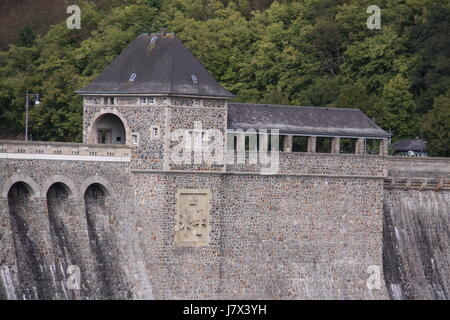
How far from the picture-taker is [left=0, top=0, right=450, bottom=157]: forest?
10494cm

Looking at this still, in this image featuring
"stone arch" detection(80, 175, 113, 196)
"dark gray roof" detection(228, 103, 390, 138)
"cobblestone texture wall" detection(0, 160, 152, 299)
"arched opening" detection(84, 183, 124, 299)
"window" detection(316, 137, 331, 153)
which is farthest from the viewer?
"window" detection(316, 137, 331, 153)

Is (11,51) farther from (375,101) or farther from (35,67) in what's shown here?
(375,101)

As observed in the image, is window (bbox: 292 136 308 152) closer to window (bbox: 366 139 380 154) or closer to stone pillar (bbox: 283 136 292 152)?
window (bbox: 366 139 380 154)

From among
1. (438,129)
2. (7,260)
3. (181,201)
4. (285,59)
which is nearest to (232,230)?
(181,201)

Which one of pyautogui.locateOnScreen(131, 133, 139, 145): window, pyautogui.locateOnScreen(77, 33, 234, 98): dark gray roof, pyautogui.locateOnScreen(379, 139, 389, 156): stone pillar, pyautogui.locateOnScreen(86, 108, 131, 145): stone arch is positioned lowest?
pyautogui.locateOnScreen(379, 139, 389, 156): stone pillar

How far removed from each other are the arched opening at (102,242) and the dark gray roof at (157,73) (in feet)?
16.3

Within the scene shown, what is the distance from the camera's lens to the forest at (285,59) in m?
105

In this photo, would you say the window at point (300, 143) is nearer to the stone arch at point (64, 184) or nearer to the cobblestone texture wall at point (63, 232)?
the cobblestone texture wall at point (63, 232)

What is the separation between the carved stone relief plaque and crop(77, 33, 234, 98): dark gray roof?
4789mm

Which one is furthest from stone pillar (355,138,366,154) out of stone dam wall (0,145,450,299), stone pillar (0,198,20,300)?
stone pillar (0,198,20,300)

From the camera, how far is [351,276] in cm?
8069

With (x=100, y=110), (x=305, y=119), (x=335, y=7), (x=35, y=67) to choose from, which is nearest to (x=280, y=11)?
(x=335, y=7)

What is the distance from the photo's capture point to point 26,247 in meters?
70.7

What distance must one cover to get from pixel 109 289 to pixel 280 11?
51700 mm
